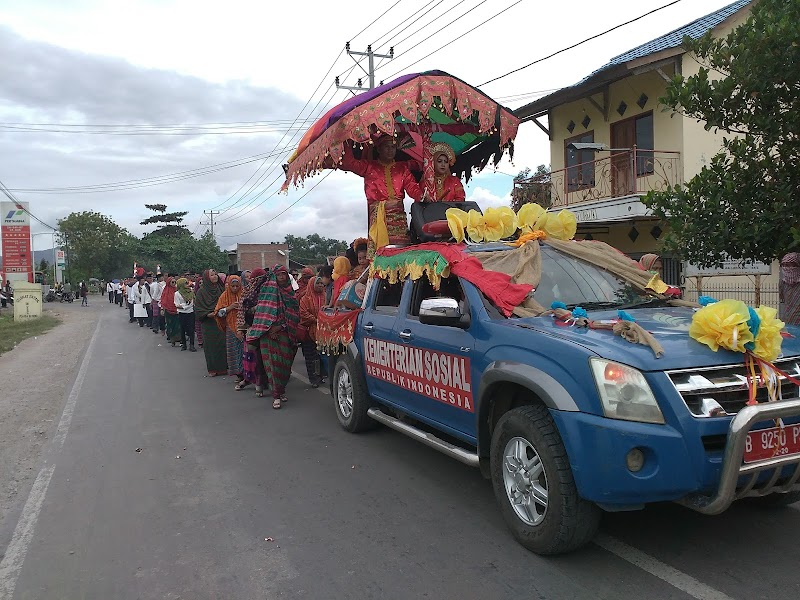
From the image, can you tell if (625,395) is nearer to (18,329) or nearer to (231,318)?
(231,318)

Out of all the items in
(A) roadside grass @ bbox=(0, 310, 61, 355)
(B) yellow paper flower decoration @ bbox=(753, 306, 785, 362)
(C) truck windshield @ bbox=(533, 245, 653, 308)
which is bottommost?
(A) roadside grass @ bbox=(0, 310, 61, 355)

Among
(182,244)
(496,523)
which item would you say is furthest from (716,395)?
(182,244)

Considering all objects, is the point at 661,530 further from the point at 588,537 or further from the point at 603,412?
the point at 603,412

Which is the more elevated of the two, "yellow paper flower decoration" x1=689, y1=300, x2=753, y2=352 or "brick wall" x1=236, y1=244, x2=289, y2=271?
"brick wall" x1=236, y1=244, x2=289, y2=271

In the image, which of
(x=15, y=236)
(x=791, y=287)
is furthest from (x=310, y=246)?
(x=791, y=287)

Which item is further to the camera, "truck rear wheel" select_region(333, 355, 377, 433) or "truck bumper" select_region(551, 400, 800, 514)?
"truck rear wheel" select_region(333, 355, 377, 433)

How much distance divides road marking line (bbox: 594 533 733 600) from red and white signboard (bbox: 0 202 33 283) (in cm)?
4362

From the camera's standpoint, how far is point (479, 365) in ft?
13.0

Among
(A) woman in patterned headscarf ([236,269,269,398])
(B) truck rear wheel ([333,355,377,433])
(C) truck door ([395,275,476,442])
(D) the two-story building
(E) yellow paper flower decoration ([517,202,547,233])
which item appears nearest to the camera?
(C) truck door ([395,275,476,442])

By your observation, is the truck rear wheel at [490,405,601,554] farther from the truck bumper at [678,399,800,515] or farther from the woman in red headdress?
the woman in red headdress

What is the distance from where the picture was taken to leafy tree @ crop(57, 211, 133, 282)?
65.1m

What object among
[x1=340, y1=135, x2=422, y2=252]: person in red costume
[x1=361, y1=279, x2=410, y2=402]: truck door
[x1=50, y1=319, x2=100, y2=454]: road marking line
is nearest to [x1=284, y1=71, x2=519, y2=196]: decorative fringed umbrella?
[x1=340, y1=135, x2=422, y2=252]: person in red costume

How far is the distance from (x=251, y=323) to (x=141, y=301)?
49.3 feet

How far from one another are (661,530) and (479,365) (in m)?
1.48
